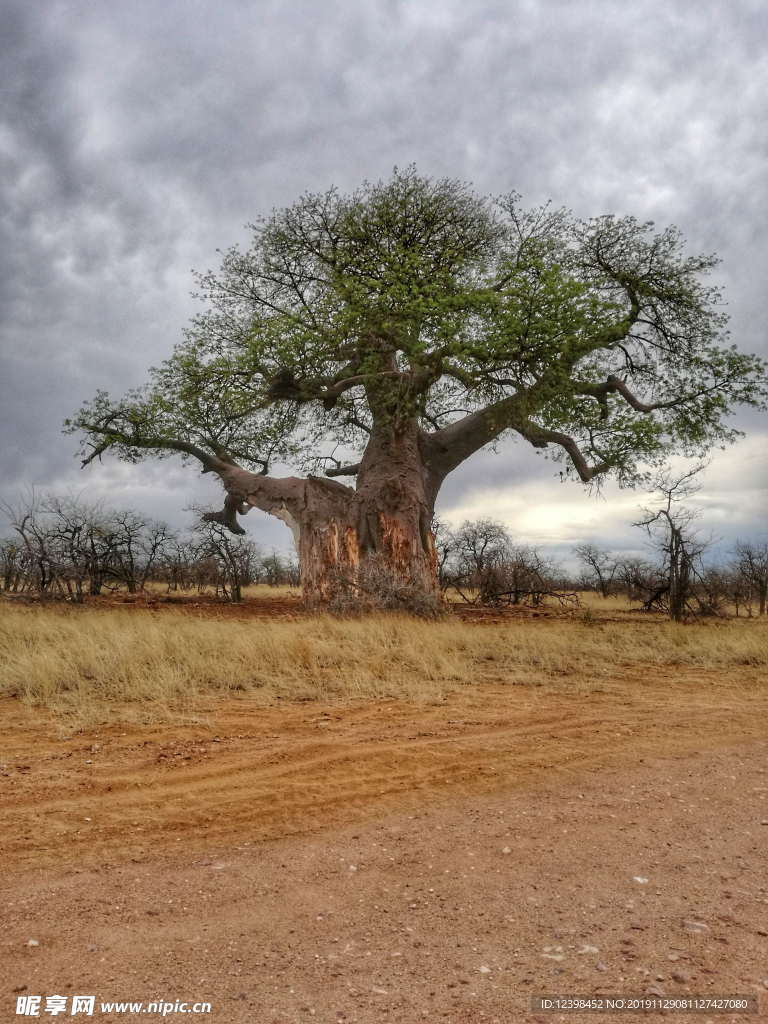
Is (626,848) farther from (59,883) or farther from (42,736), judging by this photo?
(42,736)

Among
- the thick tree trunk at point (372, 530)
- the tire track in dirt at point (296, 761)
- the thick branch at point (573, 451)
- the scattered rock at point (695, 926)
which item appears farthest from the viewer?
the thick branch at point (573, 451)

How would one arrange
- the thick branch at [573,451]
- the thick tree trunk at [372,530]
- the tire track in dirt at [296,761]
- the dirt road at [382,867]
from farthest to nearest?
1. the thick branch at [573,451]
2. the thick tree trunk at [372,530]
3. the tire track in dirt at [296,761]
4. the dirt road at [382,867]

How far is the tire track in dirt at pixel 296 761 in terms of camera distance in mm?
3469

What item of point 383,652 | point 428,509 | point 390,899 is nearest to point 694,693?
point 383,652

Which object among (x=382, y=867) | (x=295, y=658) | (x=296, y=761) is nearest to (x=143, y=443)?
(x=295, y=658)

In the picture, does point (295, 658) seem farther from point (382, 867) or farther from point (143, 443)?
point (143, 443)

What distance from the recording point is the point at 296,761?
4.44 meters

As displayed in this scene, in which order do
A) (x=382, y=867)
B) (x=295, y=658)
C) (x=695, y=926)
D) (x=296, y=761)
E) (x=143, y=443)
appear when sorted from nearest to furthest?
1. (x=695, y=926)
2. (x=382, y=867)
3. (x=296, y=761)
4. (x=295, y=658)
5. (x=143, y=443)

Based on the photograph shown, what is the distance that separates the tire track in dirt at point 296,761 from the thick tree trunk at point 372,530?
6.44 m

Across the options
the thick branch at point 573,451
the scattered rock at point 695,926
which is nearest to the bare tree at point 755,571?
the thick branch at point 573,451

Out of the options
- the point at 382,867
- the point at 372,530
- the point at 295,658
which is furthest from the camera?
the point at 372,530

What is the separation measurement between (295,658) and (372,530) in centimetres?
616

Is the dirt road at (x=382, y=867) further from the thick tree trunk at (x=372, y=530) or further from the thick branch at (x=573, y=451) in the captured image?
the thick branch at (x=573, y=451)

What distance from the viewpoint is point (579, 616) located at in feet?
48.1
